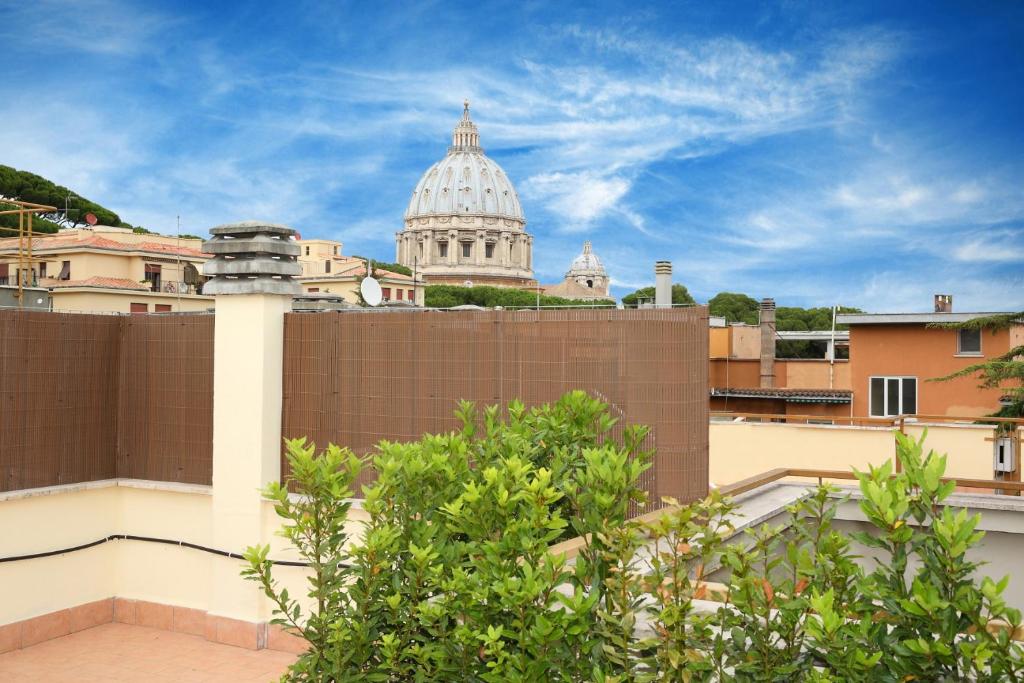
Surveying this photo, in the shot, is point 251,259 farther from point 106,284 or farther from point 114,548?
point 106,284

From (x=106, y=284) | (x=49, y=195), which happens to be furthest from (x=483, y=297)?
(x=106, y=284)

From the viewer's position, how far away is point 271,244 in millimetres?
11250

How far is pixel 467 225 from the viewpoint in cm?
16112

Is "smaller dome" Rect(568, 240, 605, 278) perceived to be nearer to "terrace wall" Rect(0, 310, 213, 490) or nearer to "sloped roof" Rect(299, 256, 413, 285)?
"sloped roof" Rect(299, 256, 413, 285)

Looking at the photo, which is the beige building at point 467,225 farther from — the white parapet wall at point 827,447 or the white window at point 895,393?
the white parapet wall at point 827,447

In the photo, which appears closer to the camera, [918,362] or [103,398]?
[103,398]

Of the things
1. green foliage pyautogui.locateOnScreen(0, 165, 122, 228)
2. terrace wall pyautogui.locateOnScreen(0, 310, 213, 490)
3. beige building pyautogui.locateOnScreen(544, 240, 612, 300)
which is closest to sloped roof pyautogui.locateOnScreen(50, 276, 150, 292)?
Answer: green foliage pyautogui.locateOnScreen(0, 165, 122, 228)

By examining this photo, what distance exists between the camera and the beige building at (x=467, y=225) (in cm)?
16138

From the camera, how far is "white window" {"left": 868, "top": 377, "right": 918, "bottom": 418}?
A: 25.8 m

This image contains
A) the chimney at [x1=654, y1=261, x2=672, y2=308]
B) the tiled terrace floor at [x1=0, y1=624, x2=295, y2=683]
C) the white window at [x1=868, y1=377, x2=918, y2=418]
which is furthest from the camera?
the white window at [x1=868, y1=377, x2=918, y2=418]

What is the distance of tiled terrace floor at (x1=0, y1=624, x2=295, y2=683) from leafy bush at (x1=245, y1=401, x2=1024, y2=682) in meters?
6.28

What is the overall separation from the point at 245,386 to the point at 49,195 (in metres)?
69.8

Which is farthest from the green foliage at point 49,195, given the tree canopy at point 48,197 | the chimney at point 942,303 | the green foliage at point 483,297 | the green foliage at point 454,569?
the green foliage at point 454,569

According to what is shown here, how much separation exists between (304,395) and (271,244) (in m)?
1.84
